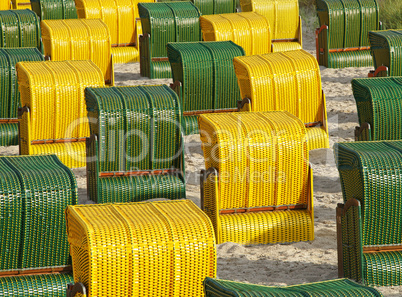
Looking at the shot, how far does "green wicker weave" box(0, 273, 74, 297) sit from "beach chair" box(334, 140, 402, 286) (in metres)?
2.44

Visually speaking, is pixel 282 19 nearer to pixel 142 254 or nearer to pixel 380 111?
pixel 380 111

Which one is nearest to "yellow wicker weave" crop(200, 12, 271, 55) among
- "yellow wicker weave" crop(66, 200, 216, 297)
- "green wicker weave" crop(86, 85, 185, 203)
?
"green wicker weave" crop(86, 85, 185, 203)

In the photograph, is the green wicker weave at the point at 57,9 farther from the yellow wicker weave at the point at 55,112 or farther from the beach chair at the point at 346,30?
the yellow wicker weave at the point at 55,112

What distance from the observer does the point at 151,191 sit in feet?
28.5

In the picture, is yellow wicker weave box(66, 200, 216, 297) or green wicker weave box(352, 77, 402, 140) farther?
green wicker weave box(352, 77, 402, 140)

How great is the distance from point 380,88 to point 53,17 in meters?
8.86

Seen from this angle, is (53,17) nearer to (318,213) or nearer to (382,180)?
(318,213)

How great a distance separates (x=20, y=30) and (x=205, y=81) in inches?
171

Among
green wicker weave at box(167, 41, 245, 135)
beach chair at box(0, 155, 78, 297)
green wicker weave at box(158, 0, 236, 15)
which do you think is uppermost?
green wicker weave at box(158, 0, 236, 15)

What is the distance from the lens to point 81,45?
41.9ft

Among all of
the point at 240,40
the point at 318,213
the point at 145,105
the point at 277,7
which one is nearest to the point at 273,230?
the point at 318,213

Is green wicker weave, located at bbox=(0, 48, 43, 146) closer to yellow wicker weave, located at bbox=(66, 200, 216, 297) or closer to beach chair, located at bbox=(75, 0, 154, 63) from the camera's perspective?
beach chair, located at bbox=(75, 0, 154, 63)

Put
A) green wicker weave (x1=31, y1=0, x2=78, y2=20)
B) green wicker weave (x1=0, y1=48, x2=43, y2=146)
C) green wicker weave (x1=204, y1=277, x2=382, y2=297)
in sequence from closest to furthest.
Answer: green wicker weave (x1=204, y1=277, x2=382, y2=297)
green wicker weave (x1=0, y1=48, x2=43, y2=146)
green wicker weave (x1=31, y1=0, x2=78, y2=20)

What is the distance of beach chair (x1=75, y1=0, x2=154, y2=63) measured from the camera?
599 inches
